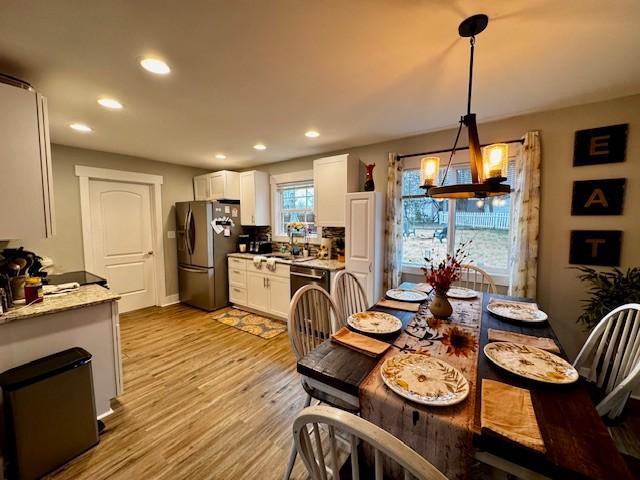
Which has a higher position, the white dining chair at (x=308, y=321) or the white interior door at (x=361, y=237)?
the white interior door at (x=361, y=237)

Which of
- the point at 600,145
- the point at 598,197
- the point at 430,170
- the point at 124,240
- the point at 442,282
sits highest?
the point at 600,145

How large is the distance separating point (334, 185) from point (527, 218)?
6.70ft

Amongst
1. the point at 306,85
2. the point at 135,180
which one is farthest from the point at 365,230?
the point at 135,180

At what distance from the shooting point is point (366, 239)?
3.04 metres

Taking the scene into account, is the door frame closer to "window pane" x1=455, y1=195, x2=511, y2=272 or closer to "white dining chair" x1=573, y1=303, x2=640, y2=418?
"window pane" x1=455, y1=195, x2=511, y2=272

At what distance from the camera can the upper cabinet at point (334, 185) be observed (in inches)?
131

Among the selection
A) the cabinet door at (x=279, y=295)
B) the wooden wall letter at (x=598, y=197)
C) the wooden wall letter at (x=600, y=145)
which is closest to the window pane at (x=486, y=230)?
the wooden wall letter at (x=598, y=197)

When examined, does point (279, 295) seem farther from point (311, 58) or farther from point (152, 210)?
point (311, 58)

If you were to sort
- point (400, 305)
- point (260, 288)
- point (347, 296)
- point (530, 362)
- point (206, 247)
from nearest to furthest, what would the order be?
point (530, 362)
point (400, 305)
point (347, 296)
point (260, 288)
point (206, 247)

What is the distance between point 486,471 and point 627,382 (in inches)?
26.6

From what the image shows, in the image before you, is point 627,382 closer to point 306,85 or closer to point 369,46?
point 369,46

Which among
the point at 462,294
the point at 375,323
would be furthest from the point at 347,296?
the point at 462,294

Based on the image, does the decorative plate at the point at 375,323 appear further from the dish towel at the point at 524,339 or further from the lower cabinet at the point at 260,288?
the lower cabinet at the point at 260,288

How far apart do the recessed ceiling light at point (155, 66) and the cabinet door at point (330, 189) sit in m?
2.04
